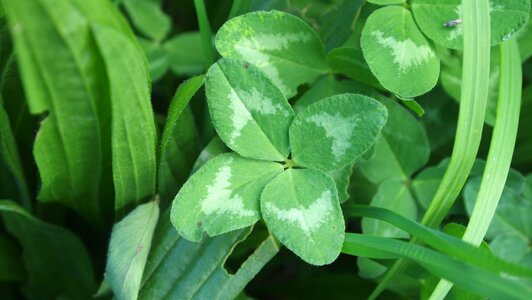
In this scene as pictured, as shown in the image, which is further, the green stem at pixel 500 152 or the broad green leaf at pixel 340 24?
the broad green leaf at pixel 340 24

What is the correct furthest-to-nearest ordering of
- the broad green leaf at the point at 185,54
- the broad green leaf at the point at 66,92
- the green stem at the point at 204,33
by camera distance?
1. the broad green leaf at the point at 185,54
2. the green stem at the point at 204,33
3. the broad green leaf at the point at 66,92

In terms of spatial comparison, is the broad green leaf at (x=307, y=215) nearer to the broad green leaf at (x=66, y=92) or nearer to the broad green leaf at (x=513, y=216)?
the broad green leaf at (x=66, y=92)

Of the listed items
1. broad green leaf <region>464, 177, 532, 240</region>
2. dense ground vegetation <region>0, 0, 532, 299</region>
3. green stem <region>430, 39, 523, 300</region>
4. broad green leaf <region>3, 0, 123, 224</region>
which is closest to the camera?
broad green leaf <region>3, 0, 123, 224</region>

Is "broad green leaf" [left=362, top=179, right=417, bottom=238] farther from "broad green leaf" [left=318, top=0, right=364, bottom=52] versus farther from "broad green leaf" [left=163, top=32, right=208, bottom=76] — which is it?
"broad green leaf" [left=163, top=32, right=208, bottom=76]

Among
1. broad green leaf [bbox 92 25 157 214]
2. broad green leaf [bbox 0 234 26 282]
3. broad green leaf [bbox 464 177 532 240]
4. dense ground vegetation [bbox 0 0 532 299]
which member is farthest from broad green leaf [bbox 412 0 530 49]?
broad green leaf [bbox 0 234 26 282]

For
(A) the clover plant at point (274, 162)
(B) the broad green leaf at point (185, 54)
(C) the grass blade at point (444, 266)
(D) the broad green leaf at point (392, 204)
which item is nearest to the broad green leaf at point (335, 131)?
(A) the clover plant at point (274, 162)

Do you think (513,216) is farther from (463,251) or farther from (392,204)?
(463,251)

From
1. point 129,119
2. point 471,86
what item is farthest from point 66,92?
point 471,86
